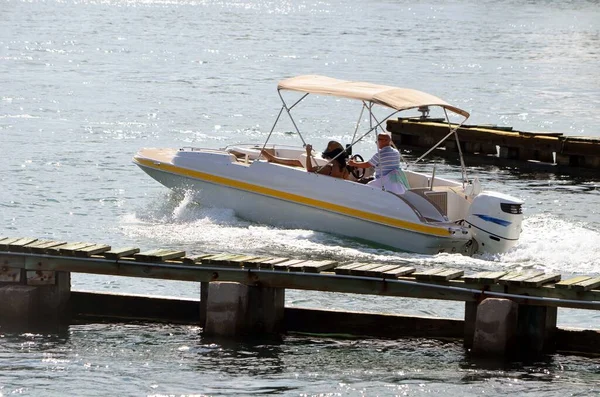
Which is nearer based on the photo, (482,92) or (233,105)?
(233,105)

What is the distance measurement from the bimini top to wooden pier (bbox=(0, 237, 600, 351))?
6.32 metres

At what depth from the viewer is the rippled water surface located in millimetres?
13352

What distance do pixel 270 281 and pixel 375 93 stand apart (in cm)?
718

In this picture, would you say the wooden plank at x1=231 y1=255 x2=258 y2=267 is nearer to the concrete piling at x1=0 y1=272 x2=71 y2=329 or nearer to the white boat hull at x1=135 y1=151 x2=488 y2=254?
the concrete piling at x1=0 y1=272 x2=71 y2=329

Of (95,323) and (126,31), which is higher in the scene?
(126,31)

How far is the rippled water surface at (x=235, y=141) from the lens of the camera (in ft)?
43.8

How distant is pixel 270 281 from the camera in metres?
14.2

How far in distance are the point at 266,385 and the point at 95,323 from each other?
299cm

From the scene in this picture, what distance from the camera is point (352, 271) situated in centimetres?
1405

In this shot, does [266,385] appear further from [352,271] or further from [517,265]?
[517,265]

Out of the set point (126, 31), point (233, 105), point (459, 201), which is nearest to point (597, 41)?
point (126, 31)

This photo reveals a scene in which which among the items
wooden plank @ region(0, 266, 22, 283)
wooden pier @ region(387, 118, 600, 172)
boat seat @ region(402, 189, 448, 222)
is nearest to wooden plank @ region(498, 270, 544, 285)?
wooden plank @ region(0, 266, 22, 283)

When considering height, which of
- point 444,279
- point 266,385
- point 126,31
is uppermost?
point 126,31

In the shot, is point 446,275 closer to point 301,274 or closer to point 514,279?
point 514,279
